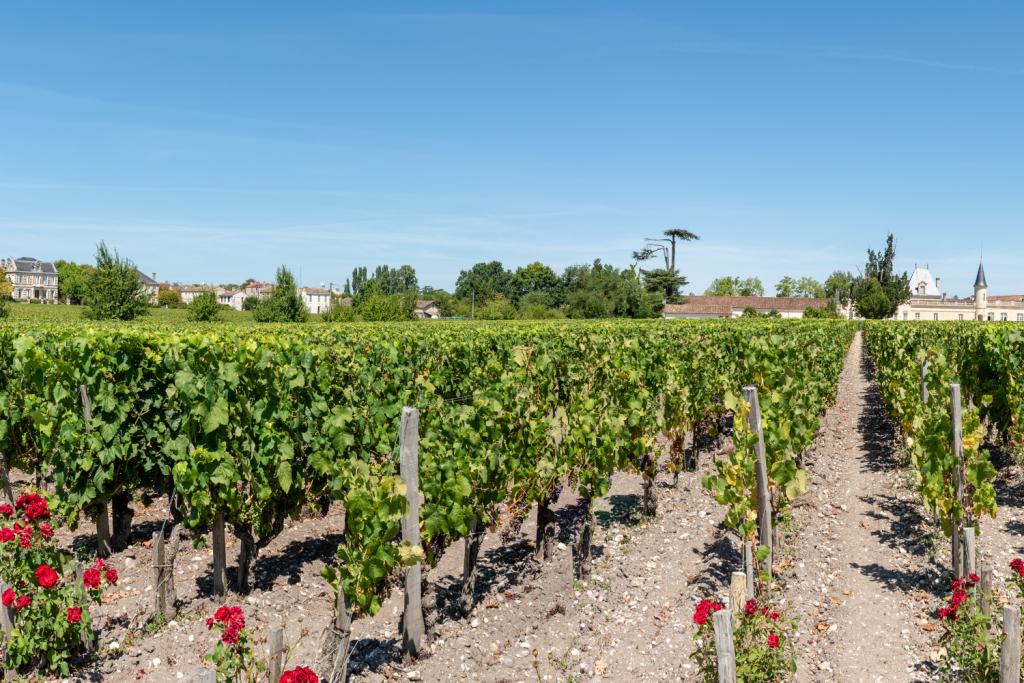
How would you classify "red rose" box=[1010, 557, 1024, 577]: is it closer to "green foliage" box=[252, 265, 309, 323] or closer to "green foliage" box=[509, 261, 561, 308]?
"green foliage" box=[252, 265, 309, 323]

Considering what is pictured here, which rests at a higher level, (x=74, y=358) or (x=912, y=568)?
(x=74, y=358)

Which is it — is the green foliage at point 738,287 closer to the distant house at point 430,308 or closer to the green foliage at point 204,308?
the distant house at point 430,308

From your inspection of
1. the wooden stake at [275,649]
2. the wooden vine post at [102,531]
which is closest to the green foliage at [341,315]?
the wooden vine post at [102,531]

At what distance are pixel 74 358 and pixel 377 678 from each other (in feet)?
12.0

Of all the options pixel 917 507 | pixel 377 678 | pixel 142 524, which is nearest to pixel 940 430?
pixel 917 507

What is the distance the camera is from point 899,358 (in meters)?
11.8

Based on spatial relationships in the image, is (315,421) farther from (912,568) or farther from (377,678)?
(912,568)

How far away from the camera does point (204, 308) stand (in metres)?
37.5

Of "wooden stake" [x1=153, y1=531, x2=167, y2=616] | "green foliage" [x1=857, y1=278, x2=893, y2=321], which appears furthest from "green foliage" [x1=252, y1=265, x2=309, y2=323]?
"green foliage" [x1=857, y1=278, x2=893, y2=321]

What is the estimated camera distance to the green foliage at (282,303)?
38844mm

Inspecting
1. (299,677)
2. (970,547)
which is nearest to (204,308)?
(299,677)

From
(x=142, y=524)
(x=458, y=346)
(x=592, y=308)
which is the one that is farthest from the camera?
(x=592, y=308)

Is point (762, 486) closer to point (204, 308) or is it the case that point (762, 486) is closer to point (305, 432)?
point (305, 432)

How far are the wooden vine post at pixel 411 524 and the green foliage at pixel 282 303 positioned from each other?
120 ft
